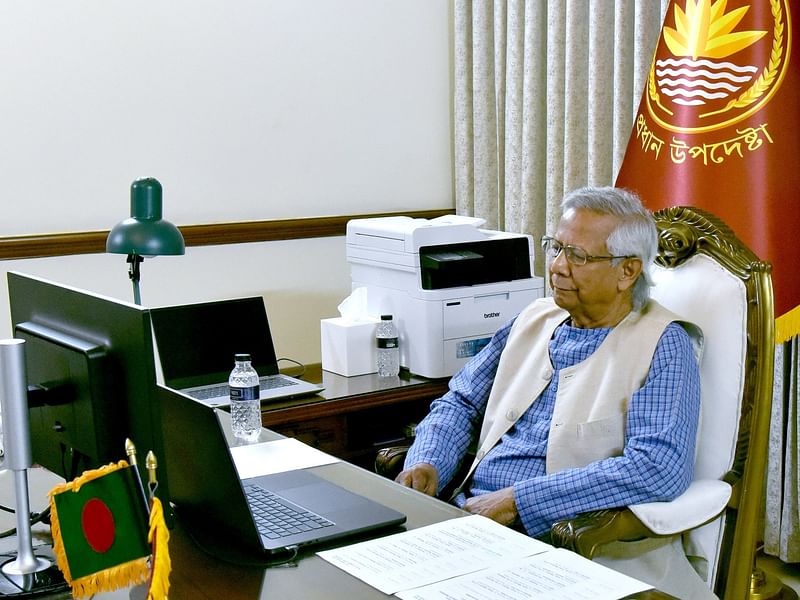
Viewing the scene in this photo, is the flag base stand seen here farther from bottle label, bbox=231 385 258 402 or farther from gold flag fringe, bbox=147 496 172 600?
bottle label, bbox=231 385 258 402

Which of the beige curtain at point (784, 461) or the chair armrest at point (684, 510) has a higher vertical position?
the chair armrest at point (684, 510)

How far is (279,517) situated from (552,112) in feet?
6.96

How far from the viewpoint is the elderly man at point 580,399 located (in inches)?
76.1

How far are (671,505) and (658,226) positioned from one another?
2.08 feet

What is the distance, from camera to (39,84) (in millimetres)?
3035

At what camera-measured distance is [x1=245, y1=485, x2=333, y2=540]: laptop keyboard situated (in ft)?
4.95

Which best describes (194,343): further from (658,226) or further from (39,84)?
(658,226)

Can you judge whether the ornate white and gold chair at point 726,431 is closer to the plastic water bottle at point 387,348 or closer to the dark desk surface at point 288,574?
the dark desk surface at point 288,574

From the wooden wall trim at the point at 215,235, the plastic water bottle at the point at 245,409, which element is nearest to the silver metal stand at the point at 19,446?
the plastic water bottle at the point at 245,409

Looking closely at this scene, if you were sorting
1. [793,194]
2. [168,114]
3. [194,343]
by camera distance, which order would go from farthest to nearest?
[168,114] → [194,343] → [793,194]

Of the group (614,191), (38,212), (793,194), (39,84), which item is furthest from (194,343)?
(793,194)

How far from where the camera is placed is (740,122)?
246 cm

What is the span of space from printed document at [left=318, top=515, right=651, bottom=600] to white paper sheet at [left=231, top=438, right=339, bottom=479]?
0.40 m

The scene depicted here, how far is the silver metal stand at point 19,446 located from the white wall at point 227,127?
5.93 feet
